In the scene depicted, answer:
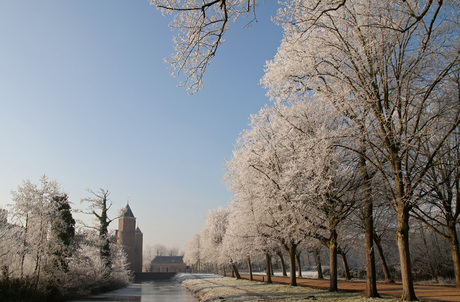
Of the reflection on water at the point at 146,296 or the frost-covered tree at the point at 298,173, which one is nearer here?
the frost-covered tree at the point at 298,173

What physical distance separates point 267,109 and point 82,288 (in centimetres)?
1964

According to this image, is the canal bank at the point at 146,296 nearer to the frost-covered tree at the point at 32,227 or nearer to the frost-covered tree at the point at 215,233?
the frost-covered tree at the point at 32,227

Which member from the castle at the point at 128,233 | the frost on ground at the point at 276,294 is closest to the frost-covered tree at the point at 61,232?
the frost on ground at the point at 276,294

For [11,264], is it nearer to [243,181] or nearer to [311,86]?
Result: [243,181]

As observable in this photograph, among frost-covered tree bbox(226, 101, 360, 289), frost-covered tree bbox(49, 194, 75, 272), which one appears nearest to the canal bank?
frost-covered tree bbox(49, 194, 75, 272)

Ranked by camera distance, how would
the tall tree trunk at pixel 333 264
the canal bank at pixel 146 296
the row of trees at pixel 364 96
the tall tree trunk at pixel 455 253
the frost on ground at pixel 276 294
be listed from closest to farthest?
the row of trees at pixel 364 96 → the frost on ground at pixel 276 294 → the tall tree trunk at pixel 455 253 → the tall tree trunk at pixel 333 264 → the canal bank at pixel 146 296

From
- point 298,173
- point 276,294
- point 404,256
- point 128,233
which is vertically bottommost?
point 276,294

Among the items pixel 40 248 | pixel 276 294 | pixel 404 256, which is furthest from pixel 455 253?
pixel 40 248

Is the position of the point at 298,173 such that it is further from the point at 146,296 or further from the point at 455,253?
the point at 146,296

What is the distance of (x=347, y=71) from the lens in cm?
1321

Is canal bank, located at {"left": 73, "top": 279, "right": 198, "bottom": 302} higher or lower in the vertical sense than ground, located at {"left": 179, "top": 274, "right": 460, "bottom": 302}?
lower

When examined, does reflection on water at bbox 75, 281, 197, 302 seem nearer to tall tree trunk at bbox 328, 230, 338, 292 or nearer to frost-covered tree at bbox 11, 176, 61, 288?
frost-covered tree at bbox 11, 176, 61, 288

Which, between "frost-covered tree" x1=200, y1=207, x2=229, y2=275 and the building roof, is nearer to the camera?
"frost-covered tree" x1=200, y1=207, x2=229, y2=275

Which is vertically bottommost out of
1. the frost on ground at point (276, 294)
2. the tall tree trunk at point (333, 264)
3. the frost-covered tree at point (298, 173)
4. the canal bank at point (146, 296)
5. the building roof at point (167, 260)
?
the building roof at point (167, 260)
